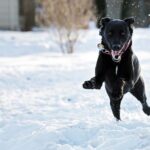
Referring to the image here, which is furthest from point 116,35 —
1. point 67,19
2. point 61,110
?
point 67,19

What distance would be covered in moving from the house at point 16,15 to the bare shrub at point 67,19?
26.0 ft

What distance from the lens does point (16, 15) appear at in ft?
88.4

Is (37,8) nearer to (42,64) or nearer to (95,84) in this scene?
(42,64)

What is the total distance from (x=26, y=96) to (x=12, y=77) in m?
2.41

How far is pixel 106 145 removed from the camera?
5.48m

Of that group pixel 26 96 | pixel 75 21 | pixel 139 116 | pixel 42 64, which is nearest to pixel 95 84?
pixel 139 116

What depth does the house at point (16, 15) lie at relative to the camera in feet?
88.5

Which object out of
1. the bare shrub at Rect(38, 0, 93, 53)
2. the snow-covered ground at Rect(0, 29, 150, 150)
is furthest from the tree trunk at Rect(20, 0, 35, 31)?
the snow-covered ground at Rect(0, 29, 150, 150)

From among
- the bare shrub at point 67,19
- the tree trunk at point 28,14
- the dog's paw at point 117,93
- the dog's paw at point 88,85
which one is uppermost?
the dog's paw at point 88,85

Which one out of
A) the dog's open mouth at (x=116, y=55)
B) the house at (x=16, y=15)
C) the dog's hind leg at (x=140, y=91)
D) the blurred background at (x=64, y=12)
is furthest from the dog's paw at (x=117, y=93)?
the house at (x=16, y=15)

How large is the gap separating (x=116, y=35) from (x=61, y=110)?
2842 mm

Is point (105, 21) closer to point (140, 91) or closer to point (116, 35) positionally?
point (116, 35)

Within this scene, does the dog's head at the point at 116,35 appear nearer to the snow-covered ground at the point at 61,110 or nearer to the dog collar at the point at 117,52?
the dog collar at the point at 117,52

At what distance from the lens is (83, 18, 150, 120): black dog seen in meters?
6.05
